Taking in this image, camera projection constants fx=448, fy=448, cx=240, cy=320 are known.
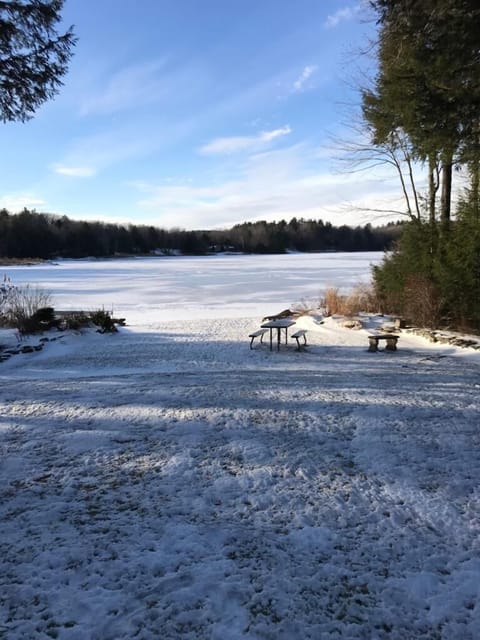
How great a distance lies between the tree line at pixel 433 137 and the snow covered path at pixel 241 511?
3.72m

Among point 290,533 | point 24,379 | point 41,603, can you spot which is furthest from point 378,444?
point 24,379

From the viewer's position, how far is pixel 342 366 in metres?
6.92

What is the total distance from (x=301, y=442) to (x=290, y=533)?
1.31 m

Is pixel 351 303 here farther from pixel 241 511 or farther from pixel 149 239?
pixel 149 239

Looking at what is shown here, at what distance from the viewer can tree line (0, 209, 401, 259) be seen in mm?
66812

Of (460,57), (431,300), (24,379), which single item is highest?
(460,57)

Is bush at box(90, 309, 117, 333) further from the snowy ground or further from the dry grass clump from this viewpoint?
the dry grass clump

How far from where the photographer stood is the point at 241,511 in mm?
2807

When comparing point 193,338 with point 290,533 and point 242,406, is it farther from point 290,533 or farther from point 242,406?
point 290,533

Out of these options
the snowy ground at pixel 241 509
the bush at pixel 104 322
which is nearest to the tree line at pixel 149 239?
the bush at pixel 104 322

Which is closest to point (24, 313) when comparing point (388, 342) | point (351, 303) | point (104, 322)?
point (104, 322)

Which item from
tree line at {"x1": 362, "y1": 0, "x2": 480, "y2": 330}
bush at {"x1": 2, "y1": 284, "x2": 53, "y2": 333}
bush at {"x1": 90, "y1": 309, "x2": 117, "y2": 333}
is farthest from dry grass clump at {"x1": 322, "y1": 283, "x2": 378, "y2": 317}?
bush at {"x1": 2, "y1": 284, "x2": 53, "y2": 333}

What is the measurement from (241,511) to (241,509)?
0.08ft

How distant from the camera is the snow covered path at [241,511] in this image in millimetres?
1998
